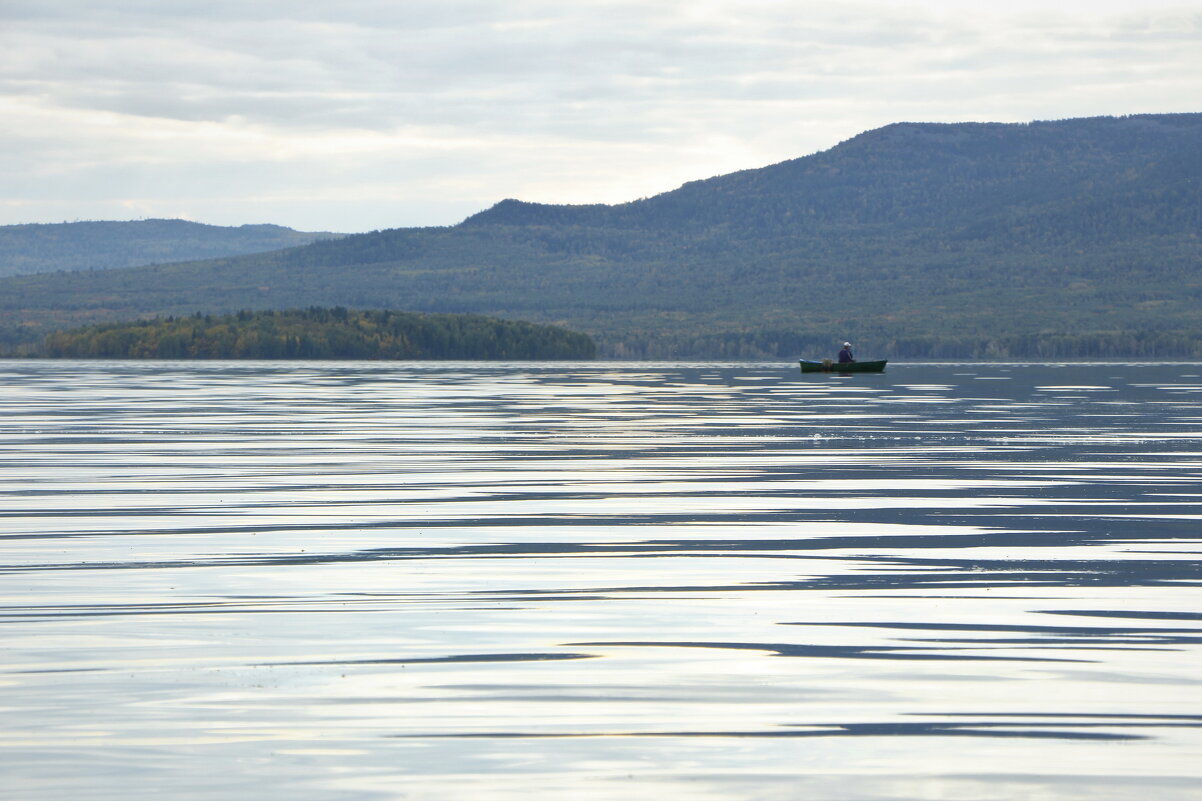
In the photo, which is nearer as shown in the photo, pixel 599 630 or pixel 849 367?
pixel 599 630

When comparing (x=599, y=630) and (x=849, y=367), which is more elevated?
(x=599, y=630)

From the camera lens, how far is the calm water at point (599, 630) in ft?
39.9

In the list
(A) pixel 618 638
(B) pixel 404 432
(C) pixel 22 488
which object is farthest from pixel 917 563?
(B) pixel 404 432

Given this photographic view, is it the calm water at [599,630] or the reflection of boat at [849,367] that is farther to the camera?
the reflection of boat at [849,367]

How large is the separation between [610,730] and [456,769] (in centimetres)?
142

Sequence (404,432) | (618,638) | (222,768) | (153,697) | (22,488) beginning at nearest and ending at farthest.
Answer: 1. (222,768)
2. (153,697)
3. (618,638)
4. (22,488)
5. (404,432)

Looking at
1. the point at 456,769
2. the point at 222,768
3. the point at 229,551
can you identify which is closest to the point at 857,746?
the point at 456,769

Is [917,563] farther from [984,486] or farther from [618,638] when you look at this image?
[984,486]

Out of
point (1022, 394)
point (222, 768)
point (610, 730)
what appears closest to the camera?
point (222, 768)

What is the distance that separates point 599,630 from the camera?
16922mm

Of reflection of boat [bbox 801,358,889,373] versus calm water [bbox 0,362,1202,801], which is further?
reflection of boat [bbox 801,358,889,373]

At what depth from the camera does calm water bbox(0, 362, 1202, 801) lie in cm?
1215

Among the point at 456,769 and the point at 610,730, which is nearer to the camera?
the point at 456,769

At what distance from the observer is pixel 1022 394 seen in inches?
3374
